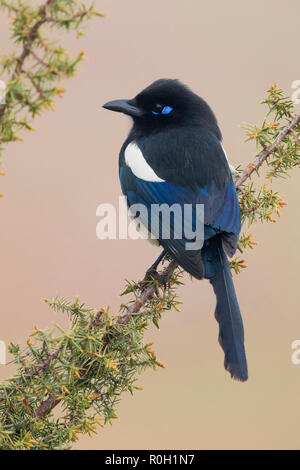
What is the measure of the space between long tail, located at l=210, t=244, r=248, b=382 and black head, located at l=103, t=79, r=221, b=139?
658 millimetres

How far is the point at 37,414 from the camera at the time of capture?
40.3 inches

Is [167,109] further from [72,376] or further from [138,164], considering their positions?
[72,376]

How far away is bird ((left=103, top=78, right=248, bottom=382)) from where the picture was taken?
5.71ft

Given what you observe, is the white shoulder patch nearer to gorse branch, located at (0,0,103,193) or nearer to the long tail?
the long tail

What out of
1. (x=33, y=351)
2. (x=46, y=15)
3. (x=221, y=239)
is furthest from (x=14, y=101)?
(x=221, y=239)

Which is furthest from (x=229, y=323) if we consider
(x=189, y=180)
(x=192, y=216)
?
(x=189, y=180)

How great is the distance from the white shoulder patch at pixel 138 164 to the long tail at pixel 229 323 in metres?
0.38

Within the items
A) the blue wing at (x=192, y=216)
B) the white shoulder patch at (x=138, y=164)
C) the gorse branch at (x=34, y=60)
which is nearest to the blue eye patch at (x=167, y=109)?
the white shoulder patch at (x=138, y=164)

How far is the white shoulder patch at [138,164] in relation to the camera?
2.11 metres

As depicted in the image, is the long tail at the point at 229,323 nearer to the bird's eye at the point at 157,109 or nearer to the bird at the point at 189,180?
the bird at the point at 189,180

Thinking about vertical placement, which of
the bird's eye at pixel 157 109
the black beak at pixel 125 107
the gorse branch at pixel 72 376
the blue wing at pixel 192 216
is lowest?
the gorse branch at pixel 72 376

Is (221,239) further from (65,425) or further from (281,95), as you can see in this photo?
(65,425)

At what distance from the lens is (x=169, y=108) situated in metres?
2.35
